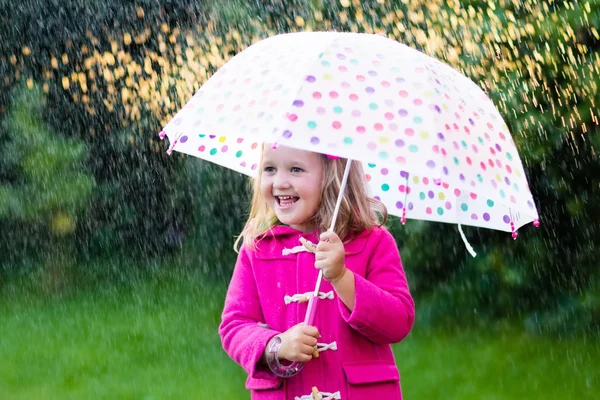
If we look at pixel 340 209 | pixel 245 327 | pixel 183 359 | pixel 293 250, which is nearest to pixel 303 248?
pixel 293 250

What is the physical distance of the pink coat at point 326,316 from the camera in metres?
2.59

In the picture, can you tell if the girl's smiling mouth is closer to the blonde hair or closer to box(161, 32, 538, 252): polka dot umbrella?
the blonde hair

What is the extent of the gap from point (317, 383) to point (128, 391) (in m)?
2.80

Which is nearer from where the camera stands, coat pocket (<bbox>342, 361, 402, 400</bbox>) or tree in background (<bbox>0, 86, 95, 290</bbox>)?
coat pocket (<bbox>342, 361, 402, 400</bbox>)

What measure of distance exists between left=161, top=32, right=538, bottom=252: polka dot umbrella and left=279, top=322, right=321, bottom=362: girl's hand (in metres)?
0.46

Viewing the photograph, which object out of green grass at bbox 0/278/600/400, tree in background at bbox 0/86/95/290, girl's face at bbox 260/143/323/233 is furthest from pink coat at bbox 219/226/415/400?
tree in background at bbox 0/86/95/290

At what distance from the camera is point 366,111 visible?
2383 millimetres

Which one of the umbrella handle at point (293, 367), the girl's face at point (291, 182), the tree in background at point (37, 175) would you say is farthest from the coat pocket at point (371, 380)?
the tree in background at point (37, 175)

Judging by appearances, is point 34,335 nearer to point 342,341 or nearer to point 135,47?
point 135,47

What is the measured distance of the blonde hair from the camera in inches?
106

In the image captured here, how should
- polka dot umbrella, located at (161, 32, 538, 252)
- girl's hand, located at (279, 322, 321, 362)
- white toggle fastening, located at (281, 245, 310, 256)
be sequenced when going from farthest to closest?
white toggle fastening, located at (281, 245, 310, 256), girl's hand, located at (279, 322, 321, 362), polka dot umbrella, located at (161, 32, 538, 252)

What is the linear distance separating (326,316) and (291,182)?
0.37 metres

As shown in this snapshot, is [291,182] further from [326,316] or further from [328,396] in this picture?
[328,396]

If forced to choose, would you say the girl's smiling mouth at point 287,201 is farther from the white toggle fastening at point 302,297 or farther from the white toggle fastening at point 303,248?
the white toggle fastening at point 302,297
